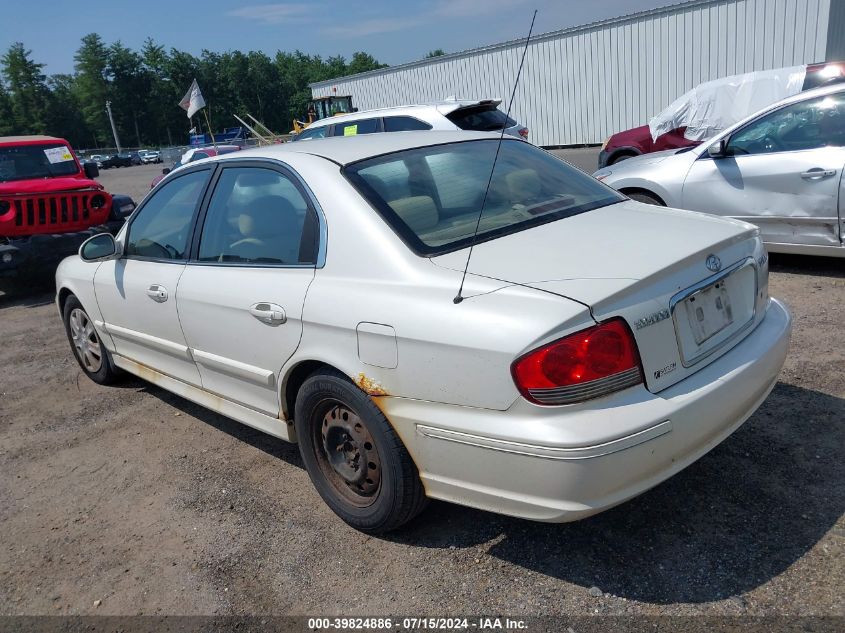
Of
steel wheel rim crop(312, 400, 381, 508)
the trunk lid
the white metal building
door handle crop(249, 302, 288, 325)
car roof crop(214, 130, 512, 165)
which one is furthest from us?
the white metal building

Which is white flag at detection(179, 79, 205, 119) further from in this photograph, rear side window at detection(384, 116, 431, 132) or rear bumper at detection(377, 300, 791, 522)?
rear bumper at detection(377, 300, 791, 522)

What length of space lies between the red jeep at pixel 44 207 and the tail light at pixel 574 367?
810 cm

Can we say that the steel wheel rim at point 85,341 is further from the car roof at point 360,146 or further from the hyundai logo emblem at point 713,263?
the hyundai logo emblem at point 713,263

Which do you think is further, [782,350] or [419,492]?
[782,350]

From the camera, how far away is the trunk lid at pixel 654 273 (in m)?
2.37

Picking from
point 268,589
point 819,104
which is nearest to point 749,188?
point 819,104

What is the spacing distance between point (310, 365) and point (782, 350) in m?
2.00

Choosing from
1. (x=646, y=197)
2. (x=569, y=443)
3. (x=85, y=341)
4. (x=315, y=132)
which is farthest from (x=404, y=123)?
(x=569, y=443)

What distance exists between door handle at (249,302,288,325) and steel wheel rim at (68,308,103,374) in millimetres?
2395

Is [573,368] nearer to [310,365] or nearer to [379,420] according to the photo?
[379,420]

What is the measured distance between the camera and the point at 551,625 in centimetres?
239

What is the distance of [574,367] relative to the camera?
2268mm

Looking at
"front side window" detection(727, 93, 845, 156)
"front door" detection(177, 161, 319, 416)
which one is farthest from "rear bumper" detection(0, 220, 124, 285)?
"front side window" detection(727, 93, 845, 156)

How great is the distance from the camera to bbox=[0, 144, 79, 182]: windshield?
9469 mm
